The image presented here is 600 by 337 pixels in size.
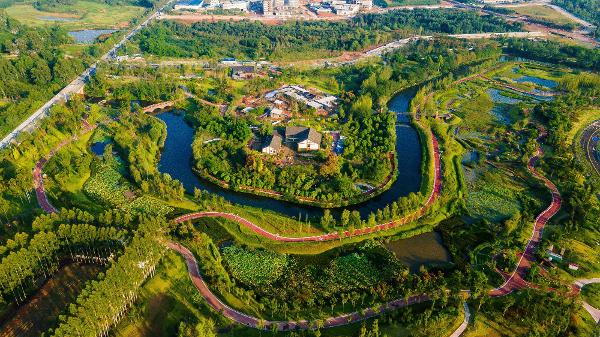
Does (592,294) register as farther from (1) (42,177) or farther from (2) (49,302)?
(1) (42,177)

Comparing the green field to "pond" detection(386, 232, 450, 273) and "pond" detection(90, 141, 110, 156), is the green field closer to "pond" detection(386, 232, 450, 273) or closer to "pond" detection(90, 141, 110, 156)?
"pond" detection(90, 141, 110, 156)

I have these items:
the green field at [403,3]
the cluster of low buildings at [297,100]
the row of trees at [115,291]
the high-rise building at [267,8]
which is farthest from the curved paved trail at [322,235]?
the green field at [403,3]

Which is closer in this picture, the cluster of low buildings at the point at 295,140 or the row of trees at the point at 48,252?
the row of trees at the point at 48,252

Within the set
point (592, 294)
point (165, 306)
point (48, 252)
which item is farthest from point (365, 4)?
point (165, 306)

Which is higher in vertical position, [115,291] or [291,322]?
[115,291]

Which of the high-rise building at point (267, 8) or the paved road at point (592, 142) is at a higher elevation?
the high-rise building at point (267, 8)

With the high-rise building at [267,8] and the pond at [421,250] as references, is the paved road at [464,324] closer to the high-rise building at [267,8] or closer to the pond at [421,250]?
the pond at [421,250]

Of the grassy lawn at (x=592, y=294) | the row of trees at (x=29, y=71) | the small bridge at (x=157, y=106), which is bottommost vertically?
the grassy lawn at (x=592, y=294)

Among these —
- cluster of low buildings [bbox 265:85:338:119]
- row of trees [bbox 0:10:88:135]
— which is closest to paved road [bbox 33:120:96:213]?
row of trees [bbox 0:10:88:135]
